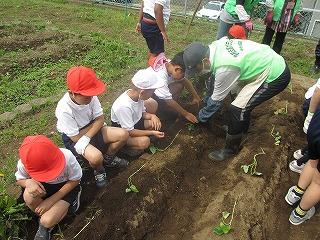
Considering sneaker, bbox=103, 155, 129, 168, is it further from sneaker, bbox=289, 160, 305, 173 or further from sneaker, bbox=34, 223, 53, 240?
sneaker, bbox=289, 160, 305, 173

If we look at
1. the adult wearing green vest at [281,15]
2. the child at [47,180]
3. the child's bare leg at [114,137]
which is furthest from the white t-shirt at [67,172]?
the adult wearing green vest at [281,15]

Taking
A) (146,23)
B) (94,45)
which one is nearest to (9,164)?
(146,23)

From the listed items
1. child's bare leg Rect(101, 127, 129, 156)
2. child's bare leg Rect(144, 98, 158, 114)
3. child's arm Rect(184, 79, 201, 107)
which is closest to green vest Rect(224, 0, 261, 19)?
child's arm Rect(184, 79, 201, 107)

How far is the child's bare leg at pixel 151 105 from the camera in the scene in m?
4.13

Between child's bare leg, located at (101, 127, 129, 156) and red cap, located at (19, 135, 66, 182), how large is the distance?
927 millimetres

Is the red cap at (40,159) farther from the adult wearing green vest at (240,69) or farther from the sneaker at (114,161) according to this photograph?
the adult wearing green vest at (240,69)

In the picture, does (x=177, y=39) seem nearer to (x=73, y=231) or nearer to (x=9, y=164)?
(x=9, y=164)

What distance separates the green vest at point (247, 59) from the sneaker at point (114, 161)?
1.37 metres

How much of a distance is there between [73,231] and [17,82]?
135 inches

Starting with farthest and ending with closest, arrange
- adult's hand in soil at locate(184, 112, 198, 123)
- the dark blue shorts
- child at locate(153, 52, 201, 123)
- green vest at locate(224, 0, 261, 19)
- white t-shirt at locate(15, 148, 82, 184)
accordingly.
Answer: green vest at locate(224, 0, 261, 19)
the dark blue shorts
adult's hand in soil at locate(184, 112, 198, 123)
child at locate(153, 52, 201, 123)
white t-shirt at locate(15, 148, 82, 184)

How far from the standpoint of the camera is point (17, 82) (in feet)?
18.3

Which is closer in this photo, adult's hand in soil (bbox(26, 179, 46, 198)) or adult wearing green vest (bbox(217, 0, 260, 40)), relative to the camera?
adult's hand in soil (bbox(26, 179, 46, 198))

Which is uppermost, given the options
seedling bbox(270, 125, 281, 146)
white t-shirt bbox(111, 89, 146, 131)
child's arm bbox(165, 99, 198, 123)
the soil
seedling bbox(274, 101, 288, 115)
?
white t-shirt bbox(111, 89, 146, 131)

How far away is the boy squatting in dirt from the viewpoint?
2650 millimetres
